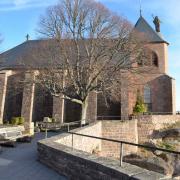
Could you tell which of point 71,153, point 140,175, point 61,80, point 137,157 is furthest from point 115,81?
point 140,175

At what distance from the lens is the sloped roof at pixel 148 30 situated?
35375mm

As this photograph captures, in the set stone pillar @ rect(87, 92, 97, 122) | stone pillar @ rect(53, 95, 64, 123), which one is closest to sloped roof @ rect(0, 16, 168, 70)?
stone pillar @ rect(53, 95, 64, 123)

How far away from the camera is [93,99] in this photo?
102 ft

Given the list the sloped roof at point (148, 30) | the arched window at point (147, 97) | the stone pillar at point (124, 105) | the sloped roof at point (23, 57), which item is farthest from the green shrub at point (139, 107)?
the sloped roof at point (23, 57)

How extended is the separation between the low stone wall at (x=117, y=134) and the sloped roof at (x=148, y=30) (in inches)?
555

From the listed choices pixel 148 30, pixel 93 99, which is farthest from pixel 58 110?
pixel 148 30

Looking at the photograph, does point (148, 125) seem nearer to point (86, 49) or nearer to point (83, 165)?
point (86, 49)

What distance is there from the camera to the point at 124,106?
97.3 ft

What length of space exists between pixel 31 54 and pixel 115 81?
8365 mm

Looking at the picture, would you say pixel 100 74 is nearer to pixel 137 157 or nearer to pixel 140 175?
pixel 137 157

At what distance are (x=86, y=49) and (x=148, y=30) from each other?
15.4m

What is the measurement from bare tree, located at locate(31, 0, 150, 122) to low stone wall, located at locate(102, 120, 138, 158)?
262cm

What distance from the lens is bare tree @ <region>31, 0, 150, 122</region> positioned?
23953mm

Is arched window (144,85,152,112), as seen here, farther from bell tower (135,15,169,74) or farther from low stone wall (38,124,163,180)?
low stone wall (38,124,163,180)
